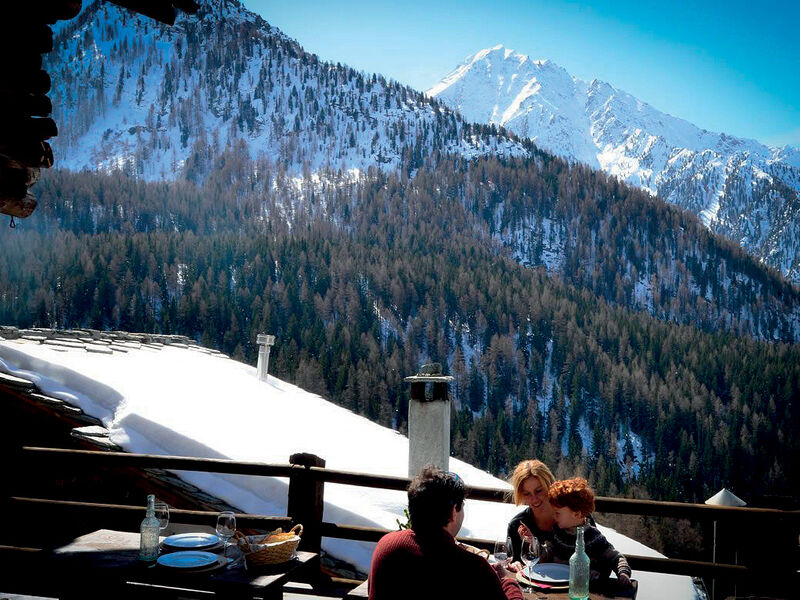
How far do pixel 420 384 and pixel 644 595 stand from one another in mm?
2881

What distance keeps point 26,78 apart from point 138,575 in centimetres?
314

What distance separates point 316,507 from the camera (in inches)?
196

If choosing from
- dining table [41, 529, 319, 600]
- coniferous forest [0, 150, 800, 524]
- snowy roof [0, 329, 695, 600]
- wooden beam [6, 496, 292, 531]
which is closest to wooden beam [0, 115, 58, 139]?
dining table [41, 529, 319, 600]

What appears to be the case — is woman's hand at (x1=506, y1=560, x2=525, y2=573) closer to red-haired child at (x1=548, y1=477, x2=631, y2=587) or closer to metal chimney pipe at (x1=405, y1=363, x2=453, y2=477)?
red-haired child at (x1=548, y1=477, x2=631, y2=587)

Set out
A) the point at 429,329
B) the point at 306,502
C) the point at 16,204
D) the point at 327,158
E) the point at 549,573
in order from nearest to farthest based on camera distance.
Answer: the point at 549,573 < the point at 16,204 < the point at 306,502 < the point at 429,329 < the point at 327,158

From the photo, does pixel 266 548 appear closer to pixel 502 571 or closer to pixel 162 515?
pixel 162 515

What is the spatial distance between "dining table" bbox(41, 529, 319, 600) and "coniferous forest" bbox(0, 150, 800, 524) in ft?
187

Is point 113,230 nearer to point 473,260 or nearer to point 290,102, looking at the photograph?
point 473,260

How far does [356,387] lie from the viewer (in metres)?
64.2

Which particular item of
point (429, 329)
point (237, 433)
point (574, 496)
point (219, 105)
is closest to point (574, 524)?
point (574, 496)

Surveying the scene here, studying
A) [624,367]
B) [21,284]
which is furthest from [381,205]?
[21,284]

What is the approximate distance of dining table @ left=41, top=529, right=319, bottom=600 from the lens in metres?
3.46

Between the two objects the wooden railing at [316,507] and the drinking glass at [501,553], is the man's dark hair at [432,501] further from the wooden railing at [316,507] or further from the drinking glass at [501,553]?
the wooden railing at [316,507]

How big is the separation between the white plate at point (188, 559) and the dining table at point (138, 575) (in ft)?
0.09
